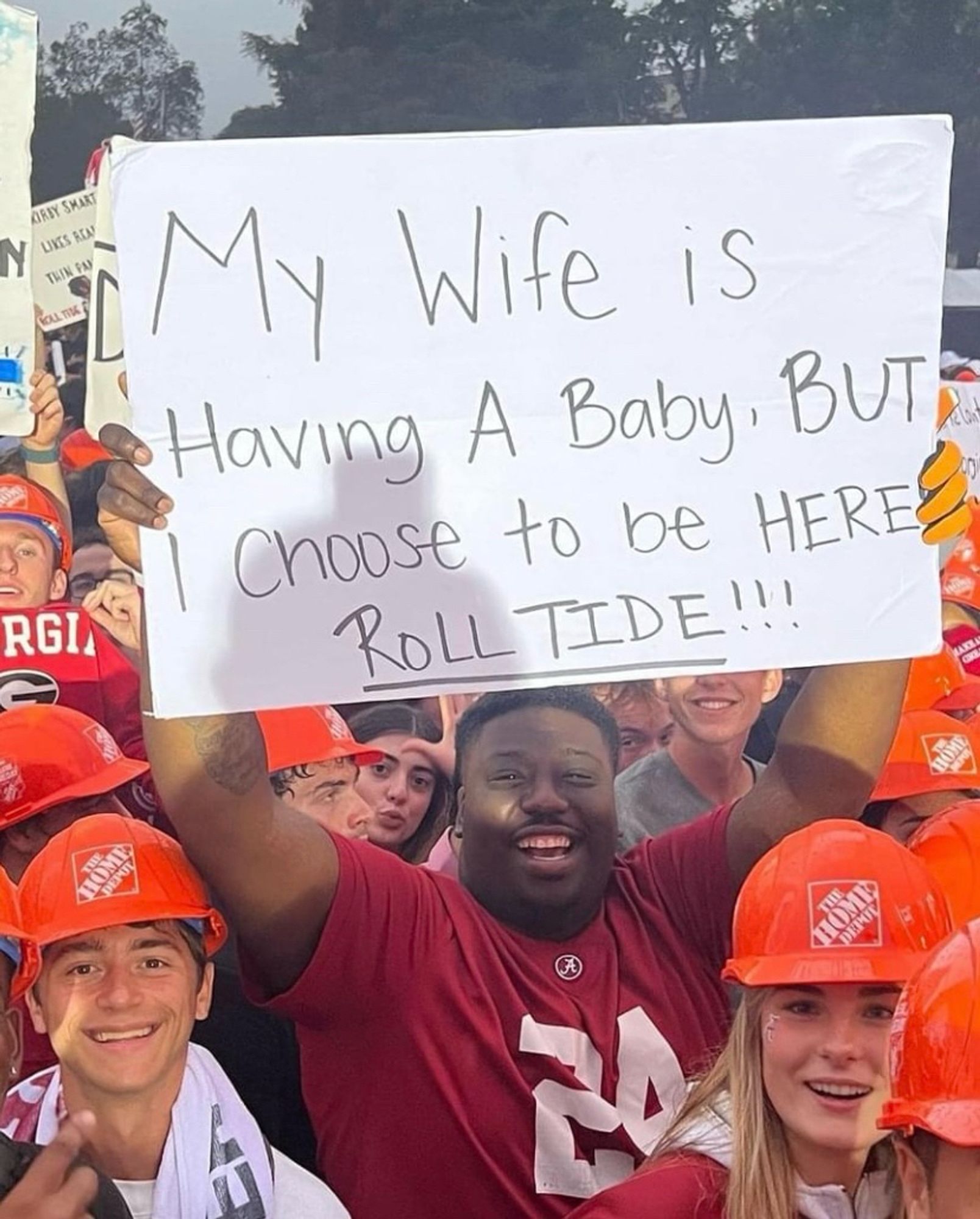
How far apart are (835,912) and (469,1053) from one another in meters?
0.54

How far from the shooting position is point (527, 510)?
7.55 ft

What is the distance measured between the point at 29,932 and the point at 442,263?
968 millimetres

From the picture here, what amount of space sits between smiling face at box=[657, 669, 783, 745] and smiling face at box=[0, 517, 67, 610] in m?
1.06

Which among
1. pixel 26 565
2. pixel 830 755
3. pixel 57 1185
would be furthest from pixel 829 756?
pixel 26 565

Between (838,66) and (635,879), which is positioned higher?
(838,66)

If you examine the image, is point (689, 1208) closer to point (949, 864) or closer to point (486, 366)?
point (949, 864)

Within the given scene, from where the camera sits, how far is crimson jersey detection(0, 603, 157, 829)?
289cm

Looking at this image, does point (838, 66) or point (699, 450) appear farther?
point (838, 66)

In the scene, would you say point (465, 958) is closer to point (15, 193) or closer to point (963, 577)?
point (15, 193)

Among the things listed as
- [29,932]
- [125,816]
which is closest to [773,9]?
[125,816]

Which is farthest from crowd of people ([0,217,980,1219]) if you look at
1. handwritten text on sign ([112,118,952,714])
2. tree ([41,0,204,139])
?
tree ([41,0,204,139])

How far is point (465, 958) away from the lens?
254 cm

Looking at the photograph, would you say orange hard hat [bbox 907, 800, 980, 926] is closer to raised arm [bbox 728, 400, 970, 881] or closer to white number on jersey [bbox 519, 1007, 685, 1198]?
raised arm [bbox 728, 400, 970, 881]

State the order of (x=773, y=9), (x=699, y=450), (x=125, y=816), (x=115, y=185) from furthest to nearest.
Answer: (x=773, y=9) → (x=125, y=816) → (x=699, y=450) → (x=115, y=185)
